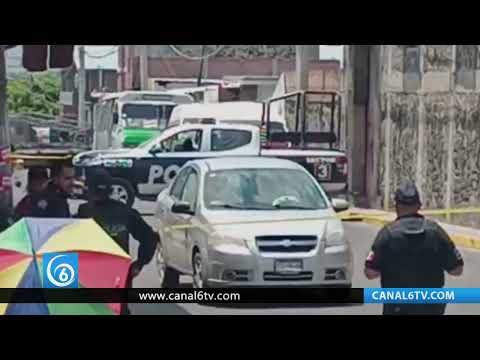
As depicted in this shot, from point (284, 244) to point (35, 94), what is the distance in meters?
1.84

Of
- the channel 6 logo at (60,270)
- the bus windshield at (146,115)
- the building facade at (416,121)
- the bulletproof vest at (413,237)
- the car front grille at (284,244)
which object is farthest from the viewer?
the bus windshield at (146,115)

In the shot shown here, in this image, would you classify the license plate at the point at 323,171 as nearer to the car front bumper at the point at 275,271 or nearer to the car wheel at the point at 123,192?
the car front bumper at the point at 275,271

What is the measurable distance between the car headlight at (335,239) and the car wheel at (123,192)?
1.25 meters

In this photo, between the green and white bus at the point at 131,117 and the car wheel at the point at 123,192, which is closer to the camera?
the car wheel at the point at 123,192

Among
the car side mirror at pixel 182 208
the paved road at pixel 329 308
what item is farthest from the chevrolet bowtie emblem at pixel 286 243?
the car side mirror at pixel 182 208

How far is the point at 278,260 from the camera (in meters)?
6.32

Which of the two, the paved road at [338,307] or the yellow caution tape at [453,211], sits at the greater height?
the yellow caution tape at [453,211]

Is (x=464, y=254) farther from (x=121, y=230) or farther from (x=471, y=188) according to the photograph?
(x=121, y=230)

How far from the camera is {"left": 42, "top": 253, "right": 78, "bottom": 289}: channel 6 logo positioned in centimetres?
609

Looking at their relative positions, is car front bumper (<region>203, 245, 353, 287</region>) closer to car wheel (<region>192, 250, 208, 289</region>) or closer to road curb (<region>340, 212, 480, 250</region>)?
car wheel (<region>192, 250, 208, 289</region>)

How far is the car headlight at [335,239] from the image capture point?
6.38m

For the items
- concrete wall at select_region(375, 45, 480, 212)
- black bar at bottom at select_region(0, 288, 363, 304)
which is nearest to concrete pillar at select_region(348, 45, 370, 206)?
concrete wall at select_region(375, 45, 480, 212)
